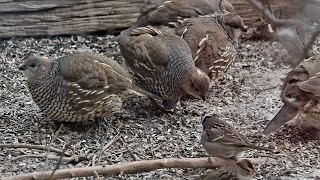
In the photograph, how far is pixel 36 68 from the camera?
18.5ft

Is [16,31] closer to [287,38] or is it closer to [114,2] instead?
[114,2]

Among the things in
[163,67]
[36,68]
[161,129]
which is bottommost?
[161,129]

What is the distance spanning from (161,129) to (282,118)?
0.95 m

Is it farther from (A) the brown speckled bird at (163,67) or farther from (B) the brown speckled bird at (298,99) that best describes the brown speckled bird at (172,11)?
(B) the brown speckled bird at (298,99)

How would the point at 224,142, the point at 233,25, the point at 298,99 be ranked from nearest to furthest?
the point at 224,142, the point at 298,99, the point at 233,25

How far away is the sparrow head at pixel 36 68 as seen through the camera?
18.4 ft

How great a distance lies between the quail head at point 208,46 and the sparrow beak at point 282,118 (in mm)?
1081

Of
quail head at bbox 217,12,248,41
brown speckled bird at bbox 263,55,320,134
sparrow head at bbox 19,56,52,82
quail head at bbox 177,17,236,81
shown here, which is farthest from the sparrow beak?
sparrow head at bbox 19,56,52,82

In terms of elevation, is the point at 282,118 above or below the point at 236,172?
below

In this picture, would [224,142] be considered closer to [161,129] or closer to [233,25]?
[161,129]

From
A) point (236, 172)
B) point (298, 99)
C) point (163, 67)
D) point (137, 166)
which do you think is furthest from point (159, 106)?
point (236, 172)

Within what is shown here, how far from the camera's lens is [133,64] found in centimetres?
600

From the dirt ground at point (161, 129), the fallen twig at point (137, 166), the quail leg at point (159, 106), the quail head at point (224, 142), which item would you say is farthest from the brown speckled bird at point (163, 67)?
the fallen twig at point (137, 166)

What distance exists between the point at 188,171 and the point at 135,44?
1.50m
